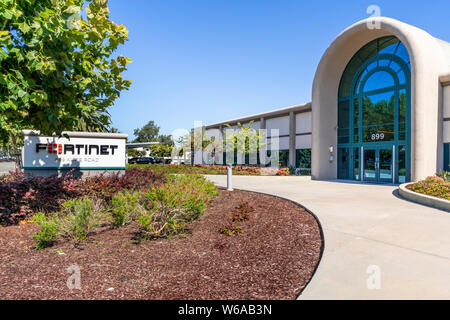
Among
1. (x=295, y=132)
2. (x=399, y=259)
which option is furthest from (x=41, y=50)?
(x=295, y=132)

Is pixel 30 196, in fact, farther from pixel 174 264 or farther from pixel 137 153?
pixel 137 153

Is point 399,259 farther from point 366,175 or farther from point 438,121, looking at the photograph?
point 366,175

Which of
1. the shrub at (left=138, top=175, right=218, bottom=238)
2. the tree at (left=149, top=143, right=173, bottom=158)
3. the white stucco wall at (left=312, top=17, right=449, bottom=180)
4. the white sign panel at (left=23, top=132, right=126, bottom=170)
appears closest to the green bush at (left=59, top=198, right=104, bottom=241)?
the shrub at (left=138, top=175, right=218, bottom=238)

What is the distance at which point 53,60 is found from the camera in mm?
4520

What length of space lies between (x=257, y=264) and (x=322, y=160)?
16.1 metres

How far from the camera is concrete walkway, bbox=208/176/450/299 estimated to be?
A: 3.17 metres

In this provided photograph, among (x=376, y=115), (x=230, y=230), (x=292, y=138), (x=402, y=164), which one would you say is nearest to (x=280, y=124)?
(x=292, y=138)

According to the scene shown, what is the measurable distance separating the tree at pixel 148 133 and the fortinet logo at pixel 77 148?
94.7 meters

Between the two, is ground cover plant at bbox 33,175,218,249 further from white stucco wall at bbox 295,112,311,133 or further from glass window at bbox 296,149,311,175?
white stucco wall at bbox 295,112,311,133

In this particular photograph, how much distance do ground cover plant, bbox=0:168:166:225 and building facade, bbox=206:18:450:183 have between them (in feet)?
44.5

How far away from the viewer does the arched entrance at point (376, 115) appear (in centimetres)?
1572

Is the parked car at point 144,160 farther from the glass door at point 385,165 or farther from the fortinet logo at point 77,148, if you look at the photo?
the glass door at point 385,165

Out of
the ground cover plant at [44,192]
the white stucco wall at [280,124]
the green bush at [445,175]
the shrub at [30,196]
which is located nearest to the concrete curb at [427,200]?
the green bush at [445,175]

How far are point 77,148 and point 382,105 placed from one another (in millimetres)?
16433
